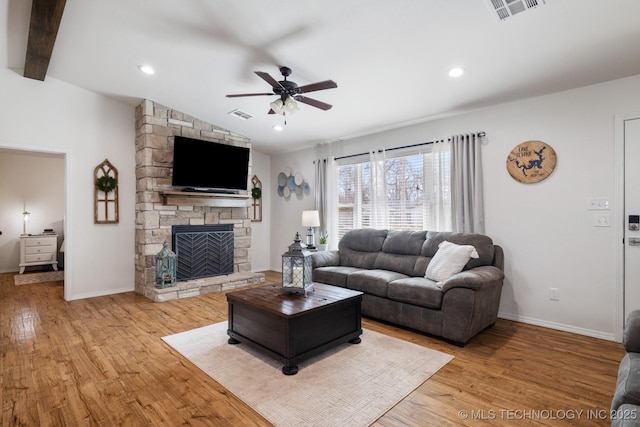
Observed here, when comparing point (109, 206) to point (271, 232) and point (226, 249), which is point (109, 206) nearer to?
point (226, 249)

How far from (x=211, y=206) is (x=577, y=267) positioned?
16.5 feet

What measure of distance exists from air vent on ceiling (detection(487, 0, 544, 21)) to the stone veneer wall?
4.53 m

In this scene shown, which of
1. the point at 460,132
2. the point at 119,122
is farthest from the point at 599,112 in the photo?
the point at 119,122

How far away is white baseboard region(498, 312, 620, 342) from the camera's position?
3.10 m

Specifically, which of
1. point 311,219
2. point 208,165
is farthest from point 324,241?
point 208,165

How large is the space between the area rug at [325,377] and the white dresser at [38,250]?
17.5 ft

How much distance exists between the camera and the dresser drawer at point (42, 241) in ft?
20.7

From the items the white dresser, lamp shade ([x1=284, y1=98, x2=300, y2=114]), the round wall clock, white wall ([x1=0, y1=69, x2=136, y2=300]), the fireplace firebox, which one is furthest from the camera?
the white dresser

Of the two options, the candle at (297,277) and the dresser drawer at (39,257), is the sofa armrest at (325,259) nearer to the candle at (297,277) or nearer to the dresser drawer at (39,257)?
the candle at (297,277)

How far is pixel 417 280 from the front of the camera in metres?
3.40

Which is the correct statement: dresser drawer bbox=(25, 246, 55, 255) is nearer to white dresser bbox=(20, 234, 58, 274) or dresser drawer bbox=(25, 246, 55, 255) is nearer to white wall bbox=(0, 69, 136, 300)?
white dresser bbox=(20, 234, 58, 274)

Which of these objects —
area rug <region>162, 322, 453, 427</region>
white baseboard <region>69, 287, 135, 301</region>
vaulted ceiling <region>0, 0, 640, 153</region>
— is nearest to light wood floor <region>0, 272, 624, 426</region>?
area rug <region>162, 322, 453, 427</region>

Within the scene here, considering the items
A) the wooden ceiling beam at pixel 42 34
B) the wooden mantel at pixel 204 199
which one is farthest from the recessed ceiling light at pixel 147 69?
the wooden mantel at pixel 204 199

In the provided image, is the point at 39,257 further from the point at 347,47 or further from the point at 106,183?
the point at 347,47
